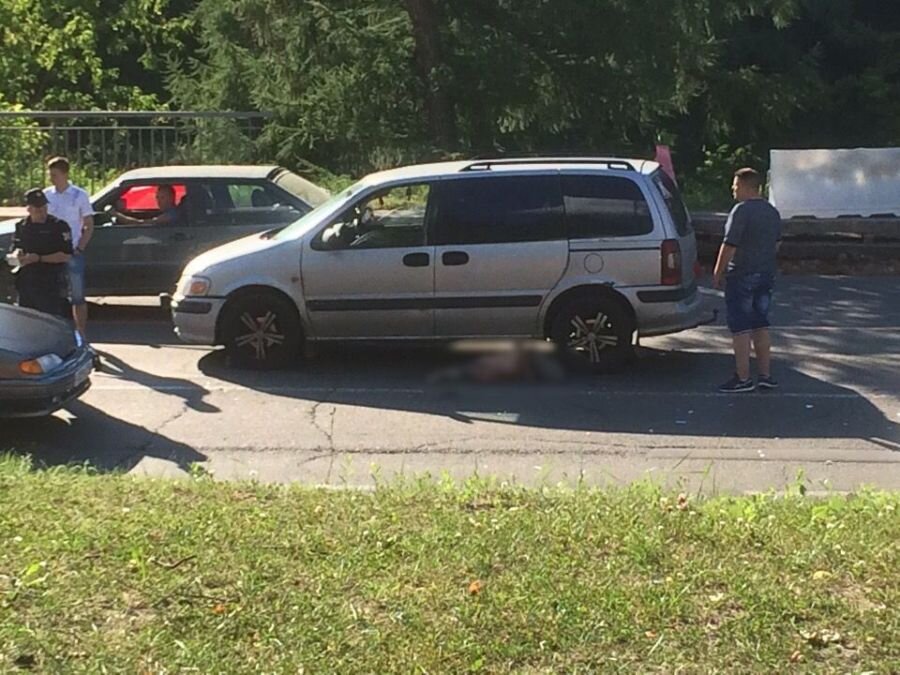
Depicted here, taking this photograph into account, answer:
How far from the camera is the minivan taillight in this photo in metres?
11.3

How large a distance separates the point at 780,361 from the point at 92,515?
7.27 m

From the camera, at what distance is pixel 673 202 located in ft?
38.9

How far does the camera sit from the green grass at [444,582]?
5074 mm

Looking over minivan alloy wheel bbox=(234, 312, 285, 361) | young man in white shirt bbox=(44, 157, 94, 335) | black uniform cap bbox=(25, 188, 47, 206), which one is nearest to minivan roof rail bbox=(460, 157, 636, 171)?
minivan alloy wheel bbox=(234, 312, 285, 361)

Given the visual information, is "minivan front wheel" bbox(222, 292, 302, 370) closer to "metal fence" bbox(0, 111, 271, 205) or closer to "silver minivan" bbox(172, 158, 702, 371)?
"silver minivan" bbox(172, 158, 702, 371)

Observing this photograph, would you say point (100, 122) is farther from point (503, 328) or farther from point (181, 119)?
point (503, 328)

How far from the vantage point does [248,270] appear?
1176 centimetres

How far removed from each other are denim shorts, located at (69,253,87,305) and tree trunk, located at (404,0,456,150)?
11172 millimetres

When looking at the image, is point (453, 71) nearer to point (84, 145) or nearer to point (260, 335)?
point (84, 145)

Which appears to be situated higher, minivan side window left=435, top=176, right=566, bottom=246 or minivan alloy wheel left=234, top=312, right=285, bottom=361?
minivan side window left=435, top=176, right=566, bottom=246

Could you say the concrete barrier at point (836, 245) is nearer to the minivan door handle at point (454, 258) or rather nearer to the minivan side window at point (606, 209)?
the minivan side window at point (606, 209)

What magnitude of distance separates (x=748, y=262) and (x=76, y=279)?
5872mm

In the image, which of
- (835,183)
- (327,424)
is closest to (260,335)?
(327,424)

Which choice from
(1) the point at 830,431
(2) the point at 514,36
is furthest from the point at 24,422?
(2) the point at 514,36
